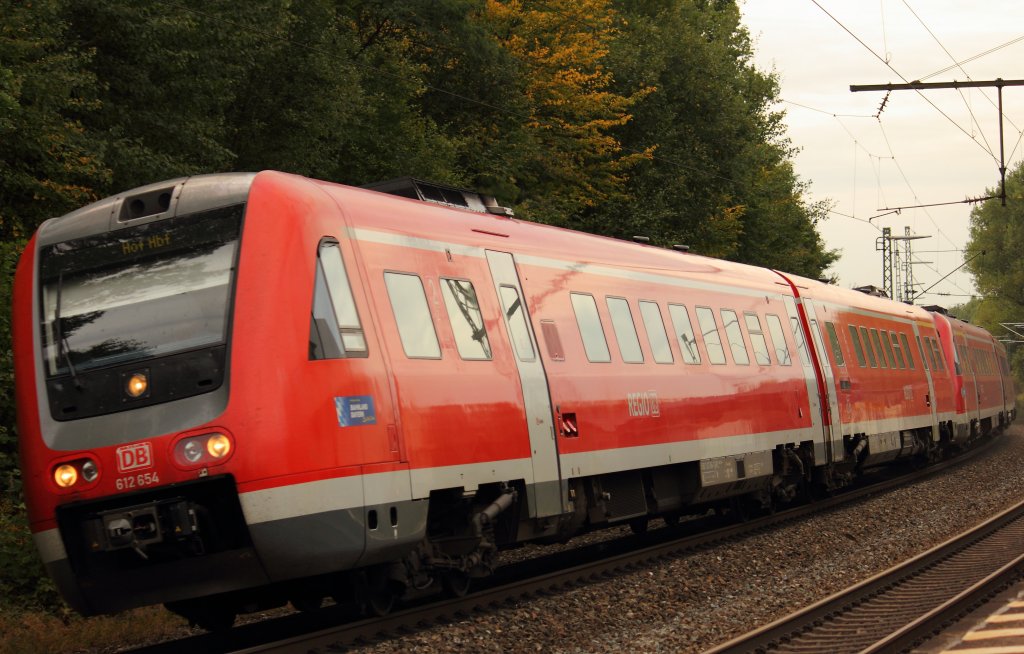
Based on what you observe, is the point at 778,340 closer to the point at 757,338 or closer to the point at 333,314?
the point at 757,338

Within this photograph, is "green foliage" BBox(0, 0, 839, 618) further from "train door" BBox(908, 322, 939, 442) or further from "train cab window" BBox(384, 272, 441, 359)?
"train door" BBox(908, 322, 939, 442)

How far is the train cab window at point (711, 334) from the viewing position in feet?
47.3

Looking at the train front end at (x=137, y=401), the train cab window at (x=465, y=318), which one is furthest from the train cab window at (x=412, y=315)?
the train front end at (x=137, y=401)

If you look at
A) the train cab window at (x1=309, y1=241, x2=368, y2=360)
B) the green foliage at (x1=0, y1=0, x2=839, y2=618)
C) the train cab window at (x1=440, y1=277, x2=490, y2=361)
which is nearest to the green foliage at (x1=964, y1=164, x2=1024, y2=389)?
the green foliage at (x1=0, y1=0, x2=839, y2=618)

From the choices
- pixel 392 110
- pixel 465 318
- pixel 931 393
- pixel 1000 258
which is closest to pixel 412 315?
pixel 465 318

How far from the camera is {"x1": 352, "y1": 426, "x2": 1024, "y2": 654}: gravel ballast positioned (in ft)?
29.6

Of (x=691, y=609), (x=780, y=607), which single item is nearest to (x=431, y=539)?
(x=691, y=609)

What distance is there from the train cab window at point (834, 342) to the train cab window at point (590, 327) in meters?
7.74

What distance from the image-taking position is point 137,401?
8.11 m

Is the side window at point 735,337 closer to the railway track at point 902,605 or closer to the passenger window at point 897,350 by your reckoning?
the railway track at point 902,605

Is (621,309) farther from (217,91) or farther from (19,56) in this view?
(217,91)

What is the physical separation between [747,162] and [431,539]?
107 ft

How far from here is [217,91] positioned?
19.6 metres

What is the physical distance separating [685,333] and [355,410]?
20.8 feet
